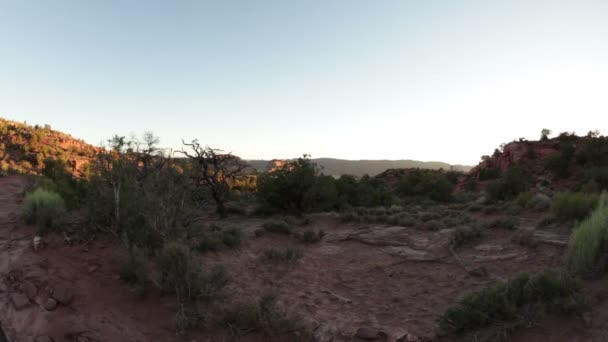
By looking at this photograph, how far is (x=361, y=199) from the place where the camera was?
15883 millimetres

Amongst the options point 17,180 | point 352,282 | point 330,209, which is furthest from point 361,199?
point 17,180

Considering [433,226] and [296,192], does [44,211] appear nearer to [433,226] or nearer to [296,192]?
[296,192]

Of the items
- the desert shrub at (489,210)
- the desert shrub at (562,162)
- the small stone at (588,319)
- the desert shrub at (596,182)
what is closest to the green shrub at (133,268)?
the small stone at (588,319)

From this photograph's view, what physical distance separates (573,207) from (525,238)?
186 centimetres

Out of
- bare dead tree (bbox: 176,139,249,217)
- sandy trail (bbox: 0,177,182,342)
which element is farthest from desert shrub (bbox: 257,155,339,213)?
sandy trail (bbox: 0,177,182,342)

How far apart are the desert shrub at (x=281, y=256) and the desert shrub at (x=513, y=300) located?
3.66 meters

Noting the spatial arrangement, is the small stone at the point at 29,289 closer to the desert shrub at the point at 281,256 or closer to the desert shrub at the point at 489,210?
the desert shrub at the point at 281,256

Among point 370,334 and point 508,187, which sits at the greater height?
point 508,187

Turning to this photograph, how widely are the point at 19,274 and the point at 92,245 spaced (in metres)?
1.23

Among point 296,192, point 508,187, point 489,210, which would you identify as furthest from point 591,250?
point 508,187

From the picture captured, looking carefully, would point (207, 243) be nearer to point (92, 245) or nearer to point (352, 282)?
point (92, 245)

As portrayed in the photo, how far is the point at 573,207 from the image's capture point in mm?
7406

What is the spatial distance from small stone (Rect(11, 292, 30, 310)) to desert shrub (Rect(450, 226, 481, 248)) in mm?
7947

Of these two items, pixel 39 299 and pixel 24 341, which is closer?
pixel 24 341
